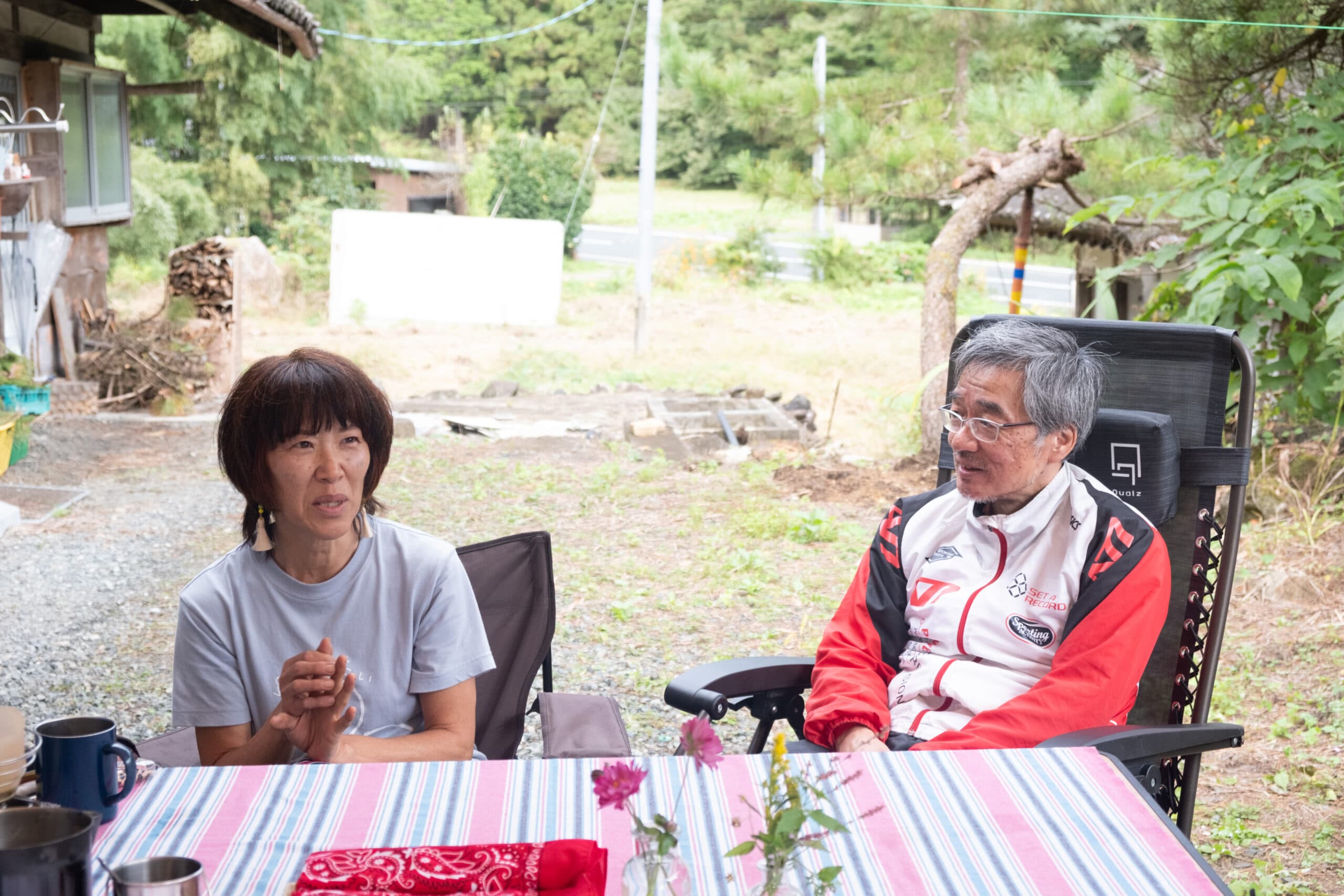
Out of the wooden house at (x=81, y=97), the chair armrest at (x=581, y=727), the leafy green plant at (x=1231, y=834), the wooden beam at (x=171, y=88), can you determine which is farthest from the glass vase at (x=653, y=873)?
the wooden beam at (x=171, y=88)

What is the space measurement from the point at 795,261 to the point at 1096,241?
14090mm

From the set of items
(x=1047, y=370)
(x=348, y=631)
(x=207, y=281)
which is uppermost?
(x=1047, y=370)

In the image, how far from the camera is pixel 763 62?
27.5 meters

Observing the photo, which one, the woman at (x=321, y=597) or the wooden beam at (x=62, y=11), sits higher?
A: the wooden beam at (x=62, y=11)

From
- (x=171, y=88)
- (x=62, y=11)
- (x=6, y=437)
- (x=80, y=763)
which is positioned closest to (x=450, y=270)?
(x=171, y=88)

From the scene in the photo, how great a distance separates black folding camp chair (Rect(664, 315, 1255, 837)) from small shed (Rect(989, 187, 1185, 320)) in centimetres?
458

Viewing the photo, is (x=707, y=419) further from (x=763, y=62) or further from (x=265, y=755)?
(x=763, y=62)

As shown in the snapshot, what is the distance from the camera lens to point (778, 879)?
984 mm

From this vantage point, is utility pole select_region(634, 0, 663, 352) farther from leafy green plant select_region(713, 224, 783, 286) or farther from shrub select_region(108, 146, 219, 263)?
leafy green plant select_region(713, 224, 783, 286)

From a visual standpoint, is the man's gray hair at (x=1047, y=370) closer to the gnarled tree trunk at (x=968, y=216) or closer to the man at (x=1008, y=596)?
the man at (x=1008, y=596)

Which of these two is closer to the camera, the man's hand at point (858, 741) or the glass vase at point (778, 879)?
the glass vase at point (778, 879)

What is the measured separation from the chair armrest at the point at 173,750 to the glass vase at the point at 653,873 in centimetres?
105

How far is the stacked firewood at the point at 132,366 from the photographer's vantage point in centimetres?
831

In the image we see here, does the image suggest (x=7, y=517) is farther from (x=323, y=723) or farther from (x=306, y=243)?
(x=306, y=243)
